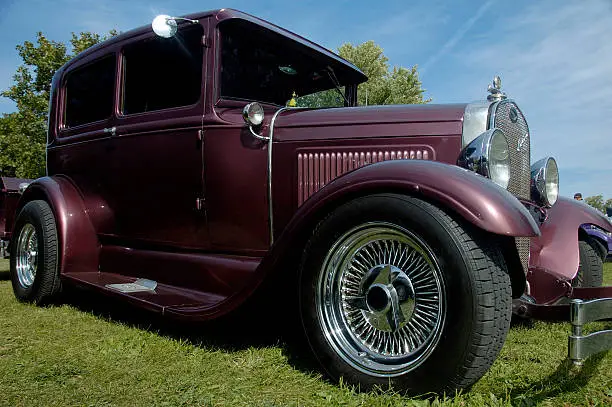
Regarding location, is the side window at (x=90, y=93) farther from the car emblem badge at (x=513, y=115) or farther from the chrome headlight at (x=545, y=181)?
the chrome headlight at (x=545, y=181)

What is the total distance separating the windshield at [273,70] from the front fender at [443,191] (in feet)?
4.21

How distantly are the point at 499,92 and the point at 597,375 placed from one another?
→ 1608 millimetres

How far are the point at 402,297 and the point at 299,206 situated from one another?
0.88 metres

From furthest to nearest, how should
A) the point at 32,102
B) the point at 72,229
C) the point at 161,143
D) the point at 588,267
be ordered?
the point at 32,102, the point at 72,229, the point at 588,267, the point at 161,143

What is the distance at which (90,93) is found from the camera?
4.08 meters

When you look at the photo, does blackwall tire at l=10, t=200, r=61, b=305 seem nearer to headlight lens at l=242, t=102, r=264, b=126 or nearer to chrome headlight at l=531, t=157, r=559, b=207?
headlight lens at l=242, t=102, r=264, b=126

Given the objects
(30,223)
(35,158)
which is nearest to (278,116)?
(30,223)

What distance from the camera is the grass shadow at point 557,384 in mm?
1899

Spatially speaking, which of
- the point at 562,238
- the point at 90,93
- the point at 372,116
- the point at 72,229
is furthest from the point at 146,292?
the point at 562,238

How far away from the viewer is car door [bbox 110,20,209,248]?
3158 millimetres

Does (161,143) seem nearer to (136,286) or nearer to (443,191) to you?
(136,286)

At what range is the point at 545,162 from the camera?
11.0 ft

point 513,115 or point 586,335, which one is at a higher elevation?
point 513,115

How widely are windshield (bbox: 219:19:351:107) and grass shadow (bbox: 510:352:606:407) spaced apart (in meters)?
2.31
